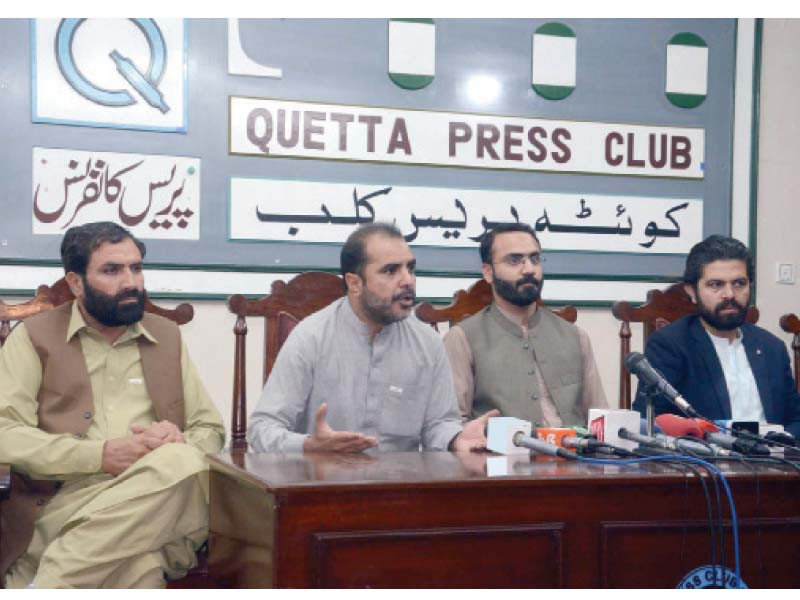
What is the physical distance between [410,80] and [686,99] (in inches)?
55.0

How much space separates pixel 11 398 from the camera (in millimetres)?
2732

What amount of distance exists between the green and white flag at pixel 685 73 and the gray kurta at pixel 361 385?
2357 millimetres

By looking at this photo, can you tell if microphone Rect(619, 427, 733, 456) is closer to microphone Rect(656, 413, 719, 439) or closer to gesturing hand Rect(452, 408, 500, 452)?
microphone Rect(656, 413, 719, 439)

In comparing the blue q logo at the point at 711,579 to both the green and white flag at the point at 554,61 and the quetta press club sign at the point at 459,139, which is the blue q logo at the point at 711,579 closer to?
the quetta press club sign at the point at 459,139

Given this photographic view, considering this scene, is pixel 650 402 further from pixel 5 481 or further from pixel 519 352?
pixel 5 481

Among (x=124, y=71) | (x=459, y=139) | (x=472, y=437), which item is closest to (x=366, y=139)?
(x=459, y=139)

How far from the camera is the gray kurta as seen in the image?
2.87 meters

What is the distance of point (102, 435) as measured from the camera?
9.37 ft

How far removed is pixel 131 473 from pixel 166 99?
199 cm

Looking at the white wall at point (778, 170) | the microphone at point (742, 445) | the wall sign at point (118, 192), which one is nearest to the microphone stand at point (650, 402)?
the microphone at point (742, 445)

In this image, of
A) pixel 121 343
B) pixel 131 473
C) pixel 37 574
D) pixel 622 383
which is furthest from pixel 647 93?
pixel 37 574

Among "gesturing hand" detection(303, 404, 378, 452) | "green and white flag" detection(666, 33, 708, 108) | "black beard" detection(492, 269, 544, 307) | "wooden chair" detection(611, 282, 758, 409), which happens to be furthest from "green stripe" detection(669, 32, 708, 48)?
"gesturing hand" detection(303, 404, 378, 452)

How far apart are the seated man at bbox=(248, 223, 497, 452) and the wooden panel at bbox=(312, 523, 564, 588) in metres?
0.70

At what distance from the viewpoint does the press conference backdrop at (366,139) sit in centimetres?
395
